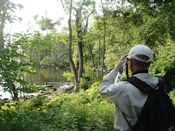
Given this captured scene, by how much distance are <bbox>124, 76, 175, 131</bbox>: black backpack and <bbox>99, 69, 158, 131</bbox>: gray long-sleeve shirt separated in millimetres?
42

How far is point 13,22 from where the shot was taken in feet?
23.2

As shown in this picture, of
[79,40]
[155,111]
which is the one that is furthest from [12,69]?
[79,40]

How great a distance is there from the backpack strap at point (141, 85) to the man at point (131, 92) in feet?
0.08

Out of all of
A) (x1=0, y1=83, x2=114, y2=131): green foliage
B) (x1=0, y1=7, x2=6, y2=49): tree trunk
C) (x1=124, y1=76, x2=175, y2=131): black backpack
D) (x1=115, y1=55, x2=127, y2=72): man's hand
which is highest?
(x1=0, y1=7, x2=6, y2=49): tree trunk

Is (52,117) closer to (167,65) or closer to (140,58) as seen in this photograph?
(140,58)

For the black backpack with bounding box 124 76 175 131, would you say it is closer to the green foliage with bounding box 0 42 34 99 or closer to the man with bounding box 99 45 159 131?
the man with bounding box 99 45 159 131

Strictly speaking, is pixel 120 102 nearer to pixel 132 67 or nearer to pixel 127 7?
pixel 132 67

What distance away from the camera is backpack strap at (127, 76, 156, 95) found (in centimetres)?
324

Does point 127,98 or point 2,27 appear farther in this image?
point 2,27

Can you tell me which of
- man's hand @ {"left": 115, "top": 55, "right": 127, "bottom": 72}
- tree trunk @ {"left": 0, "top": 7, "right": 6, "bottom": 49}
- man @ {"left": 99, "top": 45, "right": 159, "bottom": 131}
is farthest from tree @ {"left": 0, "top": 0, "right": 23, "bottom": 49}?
man @ {"left": 99, "top": 45, "right": 159, "bottom": 131}

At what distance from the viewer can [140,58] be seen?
3.29 metres

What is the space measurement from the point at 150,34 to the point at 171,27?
56.6 inches

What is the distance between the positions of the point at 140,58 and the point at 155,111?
0.49m

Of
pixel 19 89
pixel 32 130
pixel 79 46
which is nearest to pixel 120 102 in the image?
pixel 32 130
